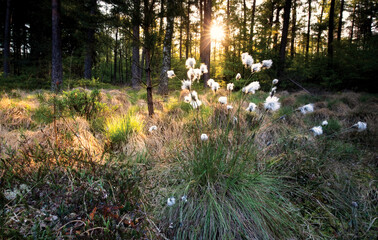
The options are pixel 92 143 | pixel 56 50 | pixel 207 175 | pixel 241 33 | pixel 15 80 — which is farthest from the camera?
pixel 241 33

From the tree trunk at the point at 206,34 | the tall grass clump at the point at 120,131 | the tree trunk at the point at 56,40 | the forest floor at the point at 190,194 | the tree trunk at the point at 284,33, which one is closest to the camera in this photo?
the forest floor at the point at 190,194

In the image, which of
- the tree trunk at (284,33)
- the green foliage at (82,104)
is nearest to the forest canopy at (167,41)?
the tree trunk at (284,33)

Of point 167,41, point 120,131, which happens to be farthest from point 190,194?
point 167,41

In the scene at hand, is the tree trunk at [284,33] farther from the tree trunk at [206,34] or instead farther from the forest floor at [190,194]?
the forest floor at [190,194]

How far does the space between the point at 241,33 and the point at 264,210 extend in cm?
1209

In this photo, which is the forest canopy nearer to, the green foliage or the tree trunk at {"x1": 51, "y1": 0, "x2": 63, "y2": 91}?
the tree trunk at {"x1": 51, "y1": 0, "x2": 63, "y2": 91}

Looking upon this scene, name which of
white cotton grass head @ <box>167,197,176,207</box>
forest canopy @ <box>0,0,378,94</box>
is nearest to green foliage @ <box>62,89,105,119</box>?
forest canopy @ <box>0,0,378,94</box>

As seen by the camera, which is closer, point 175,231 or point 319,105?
point 175,231

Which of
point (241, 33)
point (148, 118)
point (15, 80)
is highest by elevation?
point (241, 33)


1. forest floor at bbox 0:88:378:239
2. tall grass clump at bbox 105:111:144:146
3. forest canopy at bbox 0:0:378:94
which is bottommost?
forest floor at bbox 0:88:378:239

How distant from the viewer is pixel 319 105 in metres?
5.84

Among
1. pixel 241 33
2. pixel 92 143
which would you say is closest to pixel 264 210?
pixel 92 143

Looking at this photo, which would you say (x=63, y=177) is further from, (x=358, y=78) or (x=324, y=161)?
(x=358, y=78)

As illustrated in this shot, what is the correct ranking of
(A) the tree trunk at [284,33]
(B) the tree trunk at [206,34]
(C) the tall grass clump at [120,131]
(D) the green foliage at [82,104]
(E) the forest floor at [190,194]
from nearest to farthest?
(E) the forest floor at [190,194] → (C) the tall grass clump at [120,131] → (D) the green foliage at [82,104] → (B) the tree trunk at [206,34] → (A) the tree trunk at [284,33]
